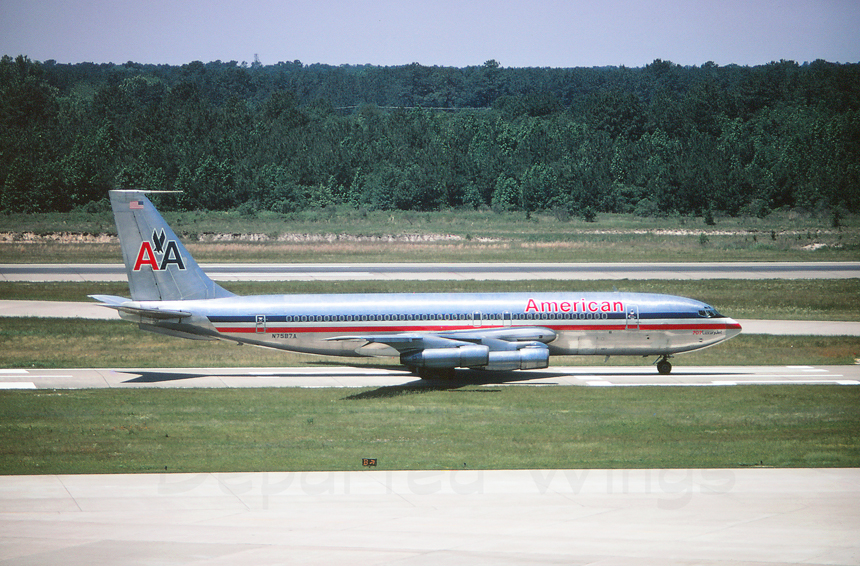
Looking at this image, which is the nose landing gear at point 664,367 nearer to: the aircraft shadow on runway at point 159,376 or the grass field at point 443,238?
the aircraft shadow on runway at point 159,376

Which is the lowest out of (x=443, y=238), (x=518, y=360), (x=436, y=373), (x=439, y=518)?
(x=436, y=373)

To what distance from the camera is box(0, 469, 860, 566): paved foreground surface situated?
18469 millimetres

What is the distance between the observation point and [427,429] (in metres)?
31.0

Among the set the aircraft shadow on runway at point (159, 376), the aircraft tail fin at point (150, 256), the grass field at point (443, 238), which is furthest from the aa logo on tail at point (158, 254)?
the grass field at point (443, 238)

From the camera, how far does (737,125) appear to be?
6619 inches

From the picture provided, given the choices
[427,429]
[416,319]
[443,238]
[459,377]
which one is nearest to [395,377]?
[459,377]

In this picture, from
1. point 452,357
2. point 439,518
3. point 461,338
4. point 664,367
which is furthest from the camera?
point 664,367

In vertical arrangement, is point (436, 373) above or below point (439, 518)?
below

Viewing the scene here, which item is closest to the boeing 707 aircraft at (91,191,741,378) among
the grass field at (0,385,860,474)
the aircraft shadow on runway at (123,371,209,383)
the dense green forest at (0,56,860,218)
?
the aircraft shadow on runway at (123,371,209,383)

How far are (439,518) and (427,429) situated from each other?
1005 cm

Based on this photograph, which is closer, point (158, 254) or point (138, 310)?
point (138, 310)

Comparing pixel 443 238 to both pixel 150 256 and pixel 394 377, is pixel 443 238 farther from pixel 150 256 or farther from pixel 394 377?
pixel 150 256

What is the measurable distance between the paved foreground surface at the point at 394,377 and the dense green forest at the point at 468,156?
84204mm

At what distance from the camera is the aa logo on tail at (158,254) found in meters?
41.2
